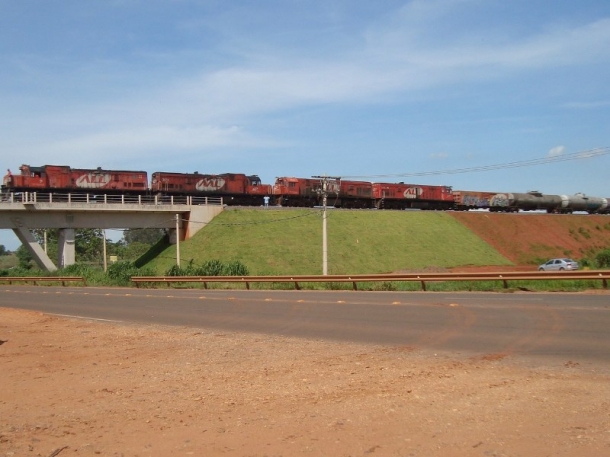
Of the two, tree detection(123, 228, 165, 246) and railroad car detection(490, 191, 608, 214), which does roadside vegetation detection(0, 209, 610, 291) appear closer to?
railroad car detection(490, 191, 608, 214)

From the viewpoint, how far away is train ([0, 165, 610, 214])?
56.1 metres

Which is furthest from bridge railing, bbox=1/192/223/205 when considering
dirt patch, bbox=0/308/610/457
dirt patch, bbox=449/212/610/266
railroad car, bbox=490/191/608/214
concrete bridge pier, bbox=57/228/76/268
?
dirt patch, bbox=0/308/610/457

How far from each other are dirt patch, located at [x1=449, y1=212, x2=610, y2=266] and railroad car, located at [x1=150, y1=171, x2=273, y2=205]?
21.5 m

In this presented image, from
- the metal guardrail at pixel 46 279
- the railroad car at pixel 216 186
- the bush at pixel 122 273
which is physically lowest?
the metal guardrail at pixel 46 279

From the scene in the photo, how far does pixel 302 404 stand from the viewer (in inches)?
320

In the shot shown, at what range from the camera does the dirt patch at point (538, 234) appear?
62.1m

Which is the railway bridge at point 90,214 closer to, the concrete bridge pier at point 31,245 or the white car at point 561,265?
Result: the concrete bridge pier at point 31,245

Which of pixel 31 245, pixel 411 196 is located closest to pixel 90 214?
pixel 31 245

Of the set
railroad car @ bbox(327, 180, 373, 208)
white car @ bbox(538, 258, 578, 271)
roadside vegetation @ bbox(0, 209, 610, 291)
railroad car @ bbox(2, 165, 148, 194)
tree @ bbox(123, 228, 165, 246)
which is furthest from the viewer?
tree @ bbox(123, 228, 165, 246)

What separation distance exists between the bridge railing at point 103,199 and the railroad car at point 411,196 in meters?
18.0

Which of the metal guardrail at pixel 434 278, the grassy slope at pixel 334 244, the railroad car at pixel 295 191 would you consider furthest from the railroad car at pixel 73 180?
the metal guardrail at pixel 434 278

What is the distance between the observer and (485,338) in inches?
501

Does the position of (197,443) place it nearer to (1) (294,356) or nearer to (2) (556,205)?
(1) (294,356)

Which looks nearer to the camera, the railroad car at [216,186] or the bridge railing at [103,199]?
the bridge railing at [103,199]
